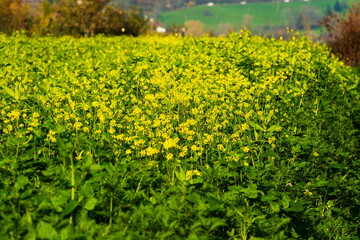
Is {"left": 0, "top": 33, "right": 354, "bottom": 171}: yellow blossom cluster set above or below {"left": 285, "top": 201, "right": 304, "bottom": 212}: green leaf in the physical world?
above

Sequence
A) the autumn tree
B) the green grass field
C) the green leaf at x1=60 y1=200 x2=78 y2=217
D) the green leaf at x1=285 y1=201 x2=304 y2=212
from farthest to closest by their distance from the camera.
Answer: the green grass field
the autumn tree
the green leaf at x1=285 y1=201 x2=304 y2=212
the green leaf at x1=60 y1=200 x2=78 y2=217

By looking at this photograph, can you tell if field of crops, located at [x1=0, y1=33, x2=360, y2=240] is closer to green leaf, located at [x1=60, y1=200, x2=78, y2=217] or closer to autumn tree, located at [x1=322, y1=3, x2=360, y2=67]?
green leaf, located at [x1=60, y1=200, x2=78, y2=217]

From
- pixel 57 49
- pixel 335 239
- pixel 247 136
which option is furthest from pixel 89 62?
pixel 335 239

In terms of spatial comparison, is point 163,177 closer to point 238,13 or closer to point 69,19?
point 69,19

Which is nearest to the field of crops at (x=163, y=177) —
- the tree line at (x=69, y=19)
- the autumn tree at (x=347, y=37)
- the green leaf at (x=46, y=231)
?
the green leaf at (x=46, y=231)

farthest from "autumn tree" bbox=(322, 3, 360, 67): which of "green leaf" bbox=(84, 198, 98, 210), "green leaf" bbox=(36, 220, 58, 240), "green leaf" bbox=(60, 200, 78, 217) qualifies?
"green leaf" bbox=(36, 220, 58, 240)

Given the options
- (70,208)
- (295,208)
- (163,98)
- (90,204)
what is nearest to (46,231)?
(70,208)

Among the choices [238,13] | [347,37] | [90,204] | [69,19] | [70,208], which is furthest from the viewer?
[238,13]

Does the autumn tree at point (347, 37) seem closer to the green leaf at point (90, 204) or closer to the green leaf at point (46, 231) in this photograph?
the green leaf at point (90, 204)

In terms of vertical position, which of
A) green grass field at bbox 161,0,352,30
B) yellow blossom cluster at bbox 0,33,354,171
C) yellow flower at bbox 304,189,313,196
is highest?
yellow blossom cluster at bbox 0,33,354,171

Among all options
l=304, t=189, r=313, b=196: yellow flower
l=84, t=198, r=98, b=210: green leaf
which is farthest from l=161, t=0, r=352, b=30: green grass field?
l=84, t=198, r=98, b=210: green leaf

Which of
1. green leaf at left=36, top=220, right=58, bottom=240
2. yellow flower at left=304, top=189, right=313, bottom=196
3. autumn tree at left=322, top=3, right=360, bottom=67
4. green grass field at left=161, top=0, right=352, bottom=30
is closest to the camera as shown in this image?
green leaf at left=36, top=220, right=58, bottom=240

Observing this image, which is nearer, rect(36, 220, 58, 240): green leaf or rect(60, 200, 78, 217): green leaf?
rect(36, 220, 58, 240): green leaf

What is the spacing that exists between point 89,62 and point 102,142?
4162mm
